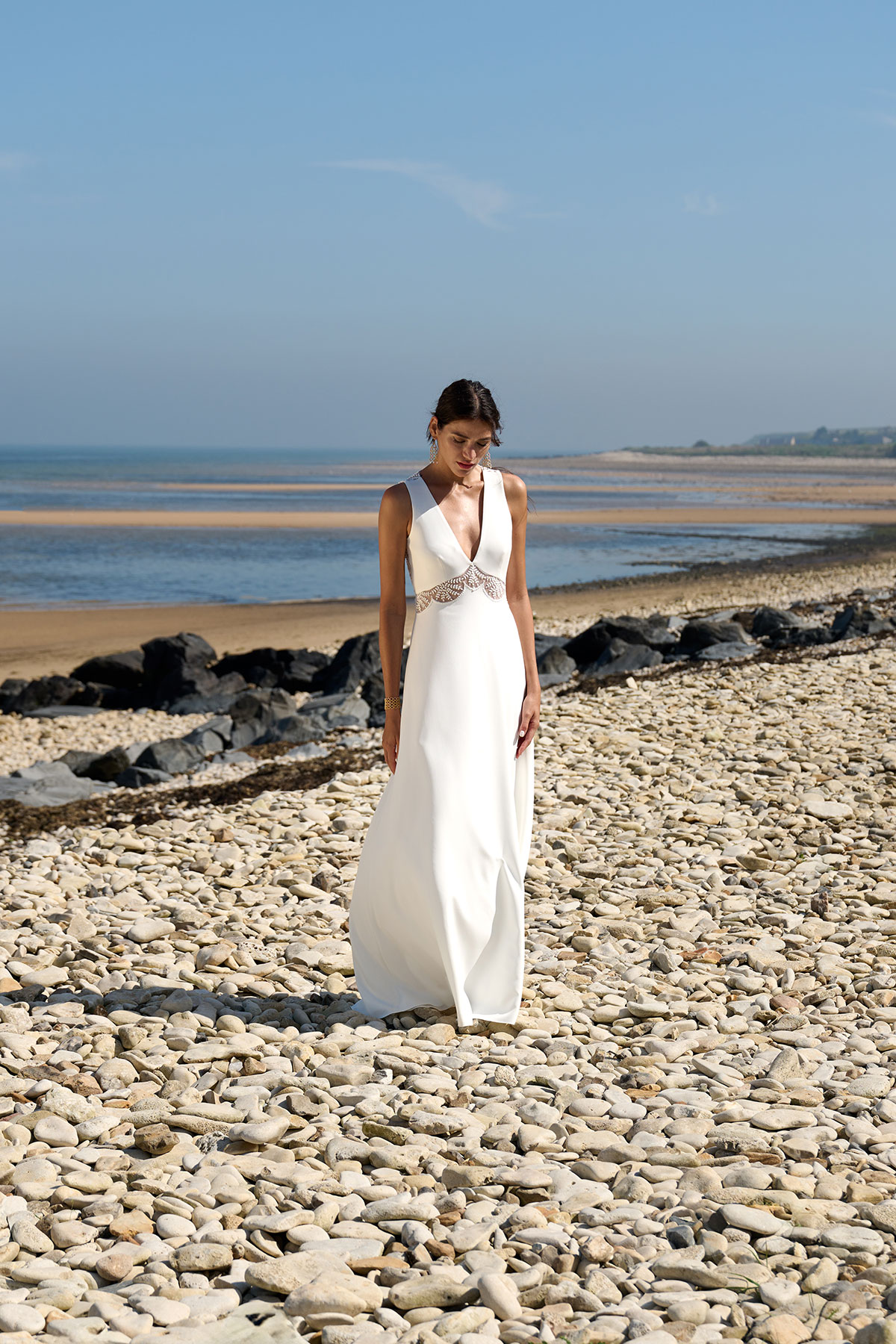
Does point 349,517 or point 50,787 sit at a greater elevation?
point 349,517

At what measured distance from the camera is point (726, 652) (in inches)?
540

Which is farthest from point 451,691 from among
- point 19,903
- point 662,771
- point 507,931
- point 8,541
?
point 8,541

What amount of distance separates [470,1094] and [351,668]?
10394mm

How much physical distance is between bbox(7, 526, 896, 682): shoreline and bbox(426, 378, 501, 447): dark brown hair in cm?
1316

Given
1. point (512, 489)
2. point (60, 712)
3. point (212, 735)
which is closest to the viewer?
point (512, 489)

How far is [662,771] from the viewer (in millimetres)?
8242

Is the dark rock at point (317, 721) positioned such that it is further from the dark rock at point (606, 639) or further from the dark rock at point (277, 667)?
the dark rock at point (606, 639)

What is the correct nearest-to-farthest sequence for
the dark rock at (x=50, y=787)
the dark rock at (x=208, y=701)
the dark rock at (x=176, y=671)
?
1. the dark rock at (x=50, y=787)
2. the dark rock at (x=208, y=701)
3. the dark rock at (x=176, y=671)

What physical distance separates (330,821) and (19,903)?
193cm

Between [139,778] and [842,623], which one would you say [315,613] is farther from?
[139,778]

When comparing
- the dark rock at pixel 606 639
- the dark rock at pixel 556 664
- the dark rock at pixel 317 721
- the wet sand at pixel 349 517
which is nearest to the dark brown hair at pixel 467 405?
the dark rock at pixel 317 721

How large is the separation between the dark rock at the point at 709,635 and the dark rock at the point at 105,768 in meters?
6.73

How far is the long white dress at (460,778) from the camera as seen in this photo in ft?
14.5

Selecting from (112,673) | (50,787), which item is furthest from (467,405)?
(112,673)
